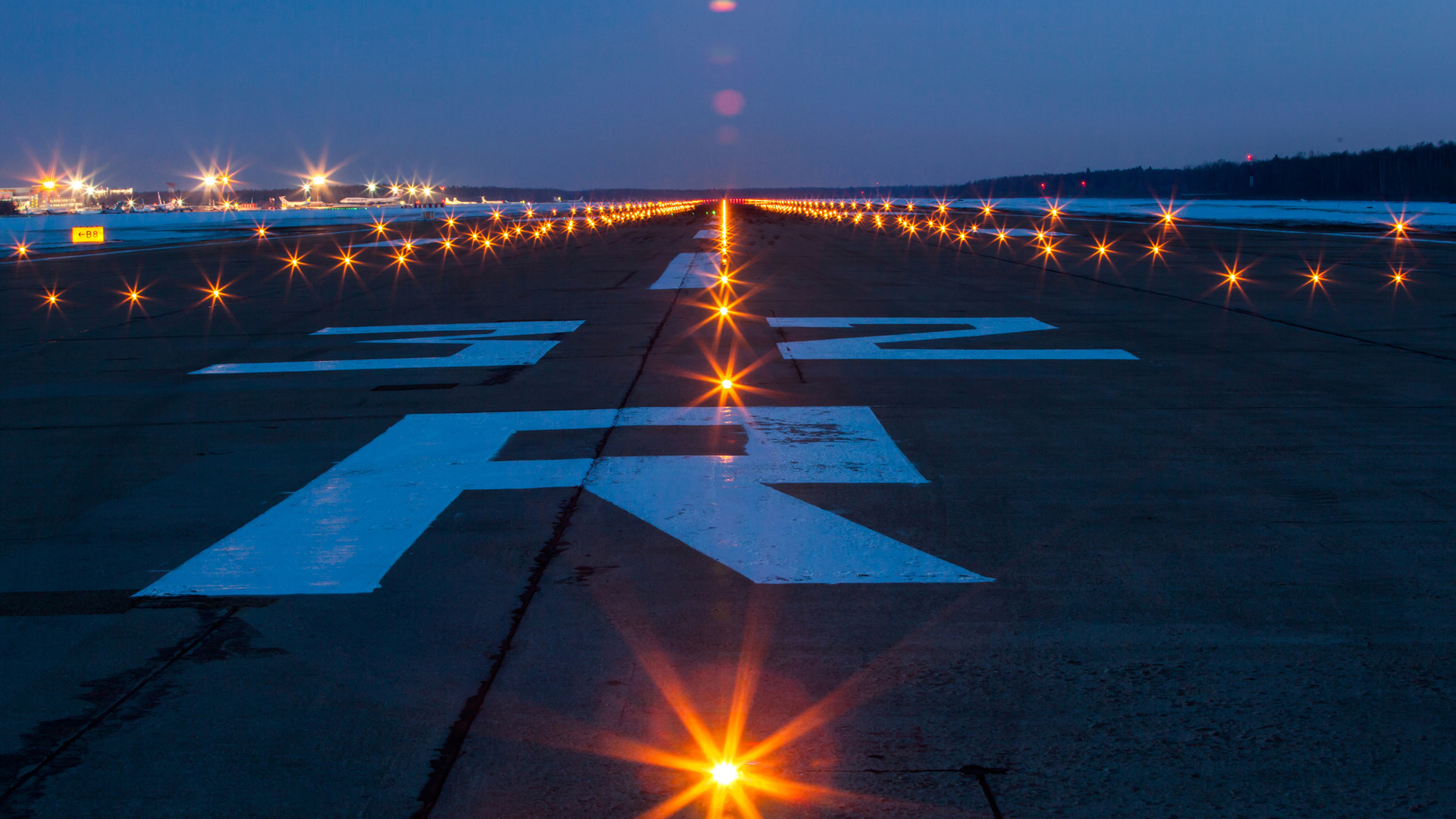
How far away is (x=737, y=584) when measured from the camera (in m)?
5.38

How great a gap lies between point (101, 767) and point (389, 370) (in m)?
9.18

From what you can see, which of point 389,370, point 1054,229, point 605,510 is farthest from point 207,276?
point 1054,229

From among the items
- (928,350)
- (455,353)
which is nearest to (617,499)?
(928,350)

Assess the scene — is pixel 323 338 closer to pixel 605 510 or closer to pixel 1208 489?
pixel 605 510

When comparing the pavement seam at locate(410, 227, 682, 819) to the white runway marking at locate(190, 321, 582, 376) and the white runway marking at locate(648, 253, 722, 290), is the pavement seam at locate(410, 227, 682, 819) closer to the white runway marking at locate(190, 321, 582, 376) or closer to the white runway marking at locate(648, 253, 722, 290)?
the white runway marking at locate(190, 321, 582, 376)

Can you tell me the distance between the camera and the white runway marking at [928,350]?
510 inches

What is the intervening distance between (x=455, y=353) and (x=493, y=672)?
998 centimetres

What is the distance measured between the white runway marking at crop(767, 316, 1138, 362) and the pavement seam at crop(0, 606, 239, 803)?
8.88 metres

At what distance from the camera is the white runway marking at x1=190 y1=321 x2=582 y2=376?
12.9 meters

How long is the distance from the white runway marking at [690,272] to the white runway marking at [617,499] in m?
14.2

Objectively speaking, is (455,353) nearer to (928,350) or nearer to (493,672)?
(928,350)

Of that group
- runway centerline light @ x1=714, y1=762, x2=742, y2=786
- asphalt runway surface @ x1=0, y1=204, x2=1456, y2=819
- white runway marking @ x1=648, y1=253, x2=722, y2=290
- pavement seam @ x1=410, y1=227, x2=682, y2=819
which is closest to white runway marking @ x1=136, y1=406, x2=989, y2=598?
asphalt runway surface @ x1=0, y1=204, x2=1456, y2=819

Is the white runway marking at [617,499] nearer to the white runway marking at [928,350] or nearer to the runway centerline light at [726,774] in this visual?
the runway centerline light at [726,774]

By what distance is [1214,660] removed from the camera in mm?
4434
